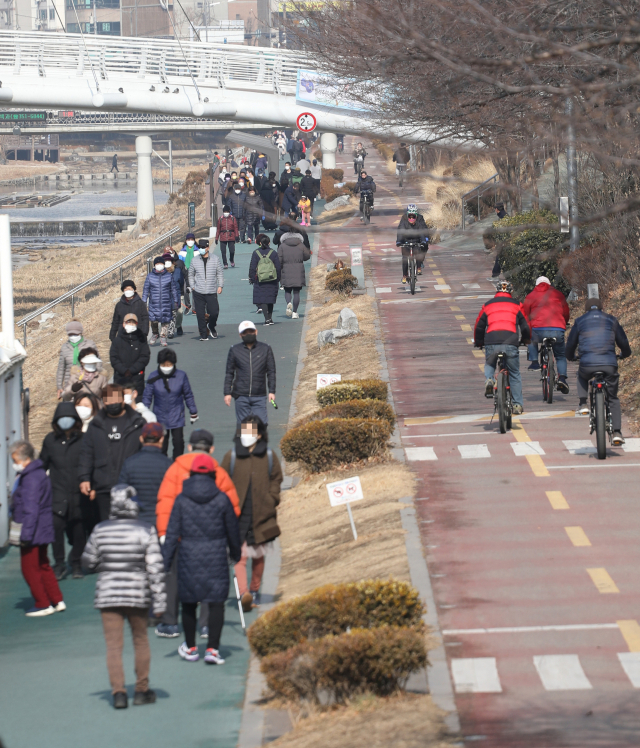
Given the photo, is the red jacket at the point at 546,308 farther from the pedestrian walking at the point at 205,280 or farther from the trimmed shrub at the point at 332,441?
the pedestrian walking at the point at 205,280

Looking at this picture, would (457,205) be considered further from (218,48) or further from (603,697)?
(603,697)

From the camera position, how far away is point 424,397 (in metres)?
19.0

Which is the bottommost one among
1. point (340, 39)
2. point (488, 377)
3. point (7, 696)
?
point (7, 696)

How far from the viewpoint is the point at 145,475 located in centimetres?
1012

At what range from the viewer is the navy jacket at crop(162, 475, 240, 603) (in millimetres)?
9039

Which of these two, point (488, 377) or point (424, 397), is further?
point (424, 397)

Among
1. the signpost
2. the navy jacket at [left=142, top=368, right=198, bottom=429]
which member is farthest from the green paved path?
the navy jacket at [left=142, top=368, right=198, bottom=429]

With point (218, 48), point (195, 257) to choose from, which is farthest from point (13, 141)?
point (195, 257)

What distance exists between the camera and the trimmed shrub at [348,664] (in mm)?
7828

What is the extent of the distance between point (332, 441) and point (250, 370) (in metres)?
1.28

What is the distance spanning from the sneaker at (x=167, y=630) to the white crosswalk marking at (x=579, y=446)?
20.6ft

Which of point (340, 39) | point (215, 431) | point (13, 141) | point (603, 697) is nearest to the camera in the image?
point (603, 697)

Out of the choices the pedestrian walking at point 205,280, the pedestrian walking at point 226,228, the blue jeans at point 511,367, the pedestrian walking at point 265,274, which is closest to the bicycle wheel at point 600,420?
the blue jeans at point 511,367

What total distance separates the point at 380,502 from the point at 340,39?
25373 millimetres
